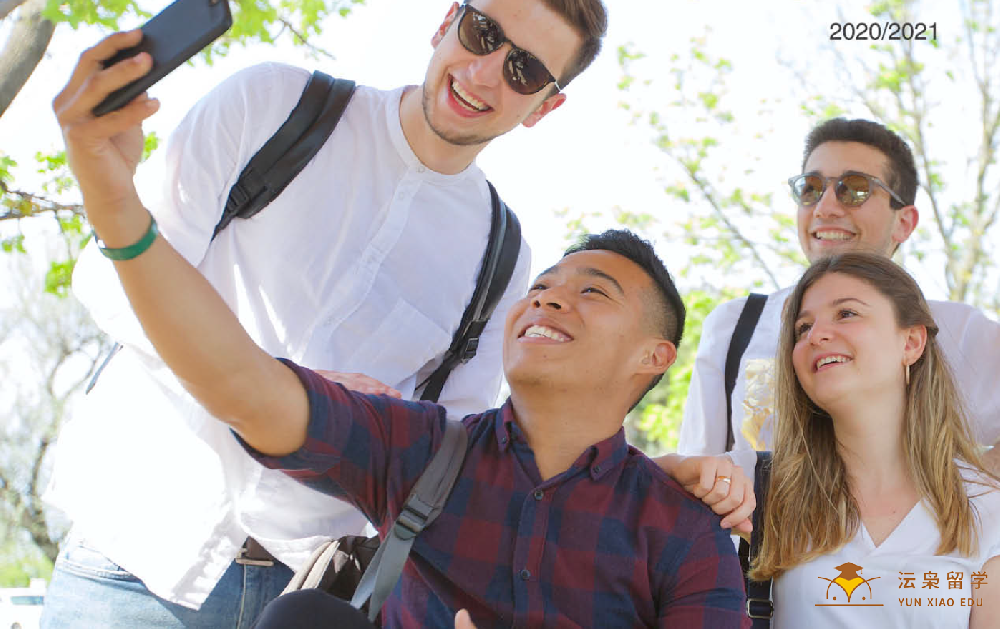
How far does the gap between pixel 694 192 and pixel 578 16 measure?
11.6m

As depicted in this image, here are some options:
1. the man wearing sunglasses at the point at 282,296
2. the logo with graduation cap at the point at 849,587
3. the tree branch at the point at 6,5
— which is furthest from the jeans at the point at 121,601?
the logo with graduation cap at the point at 849,587

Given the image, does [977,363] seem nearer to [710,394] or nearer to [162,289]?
[710,394]

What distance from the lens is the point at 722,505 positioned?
2.27 m

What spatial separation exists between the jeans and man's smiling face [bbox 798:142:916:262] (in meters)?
2.42

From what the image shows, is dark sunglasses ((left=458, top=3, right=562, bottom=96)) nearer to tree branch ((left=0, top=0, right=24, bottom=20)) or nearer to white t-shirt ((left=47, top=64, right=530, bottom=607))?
white t-shirt ((left=47, top=64, right=530, bottom=607))

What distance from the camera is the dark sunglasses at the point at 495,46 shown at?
2.76 meters

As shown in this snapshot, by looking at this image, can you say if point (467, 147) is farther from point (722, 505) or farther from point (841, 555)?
point (841, 555)

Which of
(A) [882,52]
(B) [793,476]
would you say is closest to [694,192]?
(A) [882,52]

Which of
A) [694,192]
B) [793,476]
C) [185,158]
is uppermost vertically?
[694,192]

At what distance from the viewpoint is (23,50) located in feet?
13.0

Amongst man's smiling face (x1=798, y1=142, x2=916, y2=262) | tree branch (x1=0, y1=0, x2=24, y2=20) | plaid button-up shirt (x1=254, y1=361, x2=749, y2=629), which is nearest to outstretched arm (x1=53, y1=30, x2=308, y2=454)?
plaid button-up shirt (x1=254, y1=361, x2=749, y2=629)

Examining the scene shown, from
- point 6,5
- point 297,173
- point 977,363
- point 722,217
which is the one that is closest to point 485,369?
point 297,173

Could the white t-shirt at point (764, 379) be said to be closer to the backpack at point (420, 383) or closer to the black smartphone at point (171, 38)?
the backpack at point (420, 383)

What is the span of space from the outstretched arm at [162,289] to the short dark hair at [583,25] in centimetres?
147
